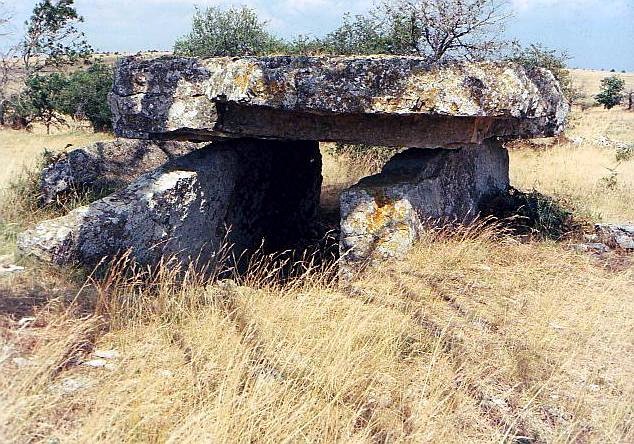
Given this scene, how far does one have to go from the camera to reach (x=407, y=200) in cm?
553

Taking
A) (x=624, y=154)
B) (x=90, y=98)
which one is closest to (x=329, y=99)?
(x=624, y=154)

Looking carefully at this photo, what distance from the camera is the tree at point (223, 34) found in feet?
61.6

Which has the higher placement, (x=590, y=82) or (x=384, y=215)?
(x=590, y=82)

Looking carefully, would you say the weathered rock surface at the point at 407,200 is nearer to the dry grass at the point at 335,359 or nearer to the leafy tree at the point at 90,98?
the dry grass at the point at 335,359

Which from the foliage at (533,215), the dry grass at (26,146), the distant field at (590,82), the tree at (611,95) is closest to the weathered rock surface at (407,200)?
the foliage at (533,215)

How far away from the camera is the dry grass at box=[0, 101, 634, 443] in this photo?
2668 mm

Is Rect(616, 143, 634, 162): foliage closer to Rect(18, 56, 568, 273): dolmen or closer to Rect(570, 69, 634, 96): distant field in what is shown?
Rect(18, 56, 568, 273): dolmen

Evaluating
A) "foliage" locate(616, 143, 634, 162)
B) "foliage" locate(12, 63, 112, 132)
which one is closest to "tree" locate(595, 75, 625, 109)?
"foliage" locate(616, 143, 634, 162)

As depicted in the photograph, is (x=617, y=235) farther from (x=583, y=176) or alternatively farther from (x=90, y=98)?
(x=90, y=98)

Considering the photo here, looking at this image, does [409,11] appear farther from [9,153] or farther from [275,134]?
[275,134]

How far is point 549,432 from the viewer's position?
2.95 meters

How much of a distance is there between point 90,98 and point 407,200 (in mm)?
10416

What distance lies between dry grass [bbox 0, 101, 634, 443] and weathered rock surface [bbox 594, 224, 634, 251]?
54.7 inches

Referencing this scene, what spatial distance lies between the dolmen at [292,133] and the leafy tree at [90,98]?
296 inches
